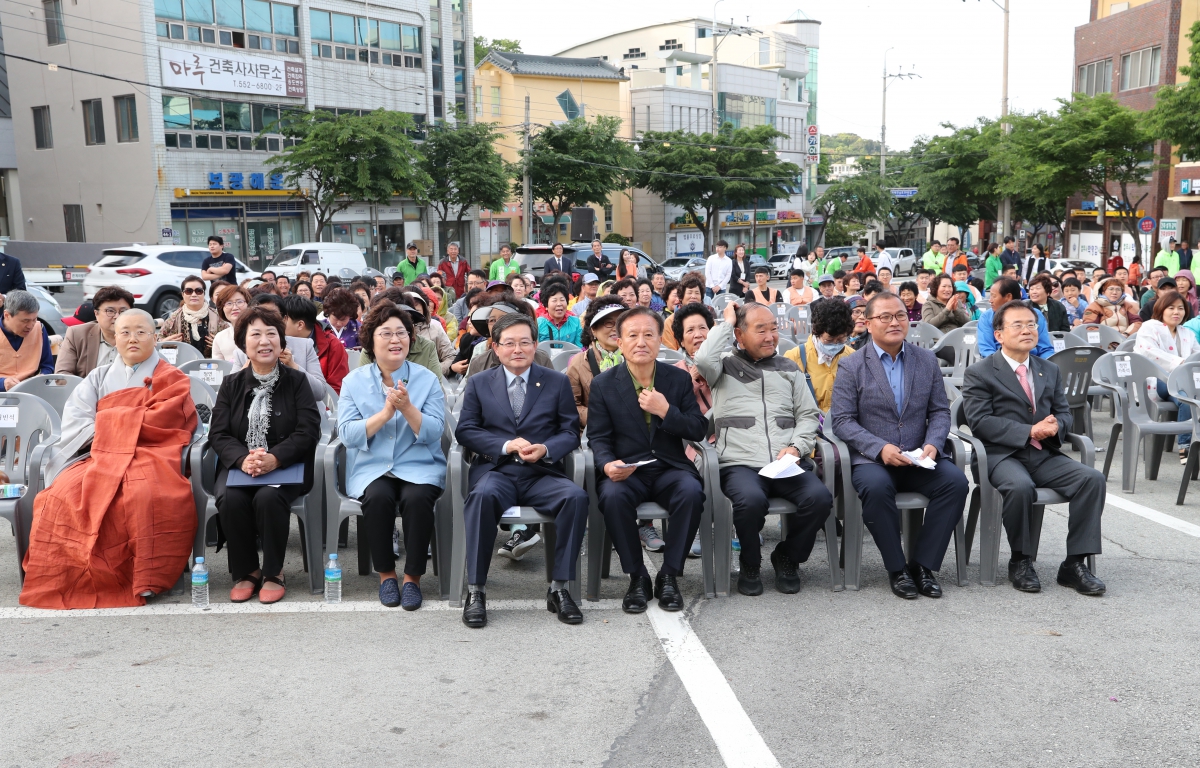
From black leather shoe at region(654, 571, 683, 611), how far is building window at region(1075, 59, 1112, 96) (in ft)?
142

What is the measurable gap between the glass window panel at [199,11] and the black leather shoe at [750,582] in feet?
110

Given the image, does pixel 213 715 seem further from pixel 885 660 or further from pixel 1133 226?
pixel 1133 226

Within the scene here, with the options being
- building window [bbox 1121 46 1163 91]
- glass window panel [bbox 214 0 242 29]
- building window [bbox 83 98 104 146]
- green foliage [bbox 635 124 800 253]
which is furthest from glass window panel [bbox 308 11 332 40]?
building window [bbox 1121 46 1163 91]

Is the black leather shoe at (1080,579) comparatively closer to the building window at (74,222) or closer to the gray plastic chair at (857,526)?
the gray plastic chair at (857,526)

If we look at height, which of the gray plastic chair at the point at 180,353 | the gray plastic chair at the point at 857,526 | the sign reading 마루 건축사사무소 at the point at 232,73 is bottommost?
the gray plastic chair at the point at 857,526

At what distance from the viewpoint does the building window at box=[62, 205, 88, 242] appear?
3588 cm

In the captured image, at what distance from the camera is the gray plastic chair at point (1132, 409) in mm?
7758

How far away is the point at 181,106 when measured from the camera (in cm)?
3325

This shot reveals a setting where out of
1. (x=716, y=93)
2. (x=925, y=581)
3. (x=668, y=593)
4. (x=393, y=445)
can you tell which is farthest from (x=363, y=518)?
(x=716, y=93)

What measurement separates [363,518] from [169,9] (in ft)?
106

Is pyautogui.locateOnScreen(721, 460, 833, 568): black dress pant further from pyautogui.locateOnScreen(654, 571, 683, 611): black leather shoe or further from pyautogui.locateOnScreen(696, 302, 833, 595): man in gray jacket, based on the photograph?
pyautogui.locateOnScreen(654, 571, 683, 611): black leather shoe

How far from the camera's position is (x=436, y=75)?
4356 cm

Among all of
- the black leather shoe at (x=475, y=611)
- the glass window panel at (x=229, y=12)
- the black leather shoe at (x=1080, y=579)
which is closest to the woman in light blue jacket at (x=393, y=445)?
the black leather shoe at (x=475, y=611)

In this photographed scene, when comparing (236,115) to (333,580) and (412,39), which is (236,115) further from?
(333,580)
